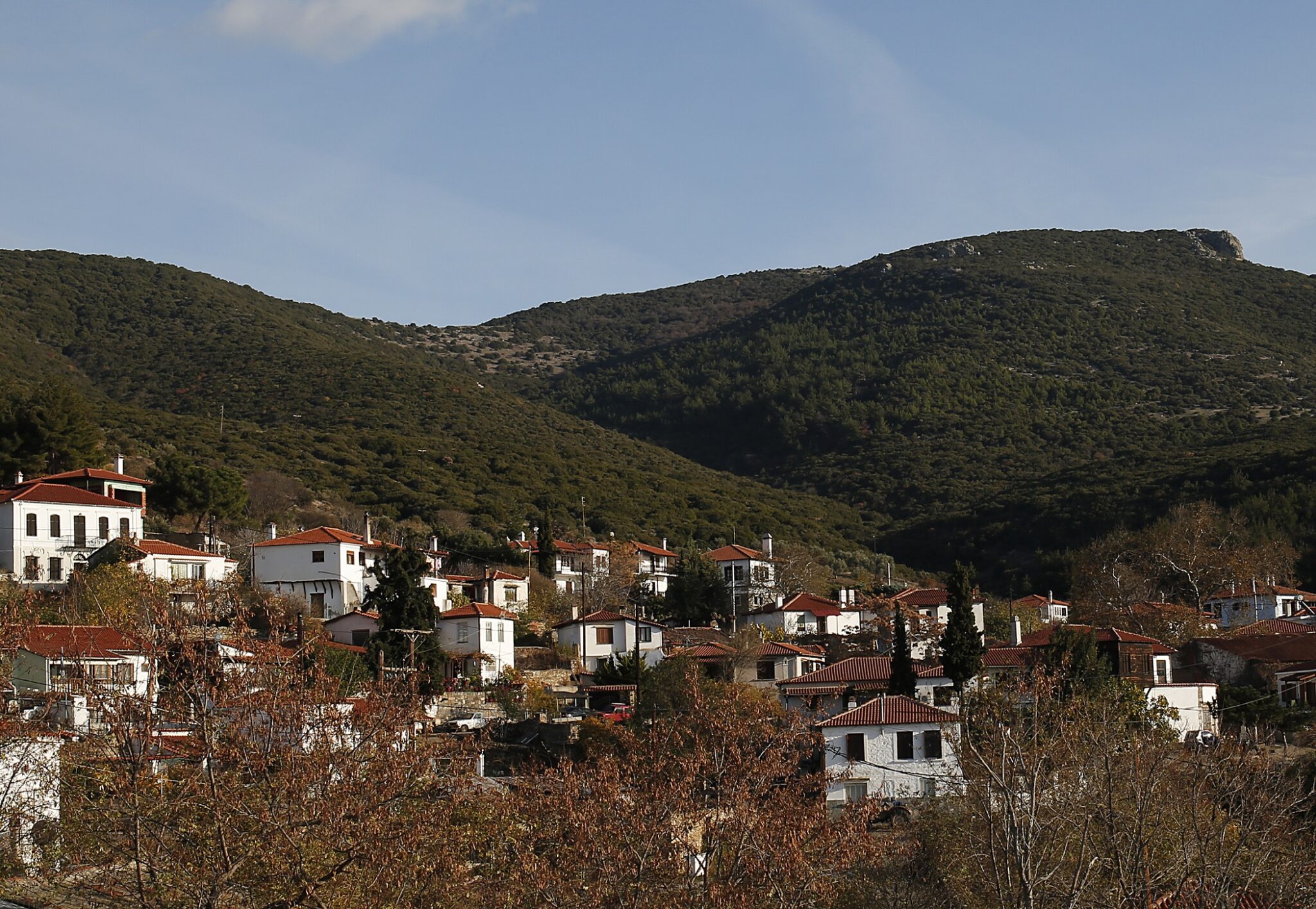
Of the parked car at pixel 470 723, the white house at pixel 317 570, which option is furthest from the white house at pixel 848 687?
the white house at pixel 317 570

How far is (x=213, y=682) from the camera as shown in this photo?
20047mm

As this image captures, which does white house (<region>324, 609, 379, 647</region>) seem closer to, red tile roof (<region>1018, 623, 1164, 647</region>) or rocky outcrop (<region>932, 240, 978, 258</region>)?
red tile roof (<region>1018, 623, 1164, 647</region>)

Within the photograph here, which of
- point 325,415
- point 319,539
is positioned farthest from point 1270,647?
point 325,415

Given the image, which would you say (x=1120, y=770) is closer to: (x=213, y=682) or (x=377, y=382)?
(x=213, y=682)

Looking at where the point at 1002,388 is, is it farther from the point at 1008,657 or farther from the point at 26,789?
the point at 26,789

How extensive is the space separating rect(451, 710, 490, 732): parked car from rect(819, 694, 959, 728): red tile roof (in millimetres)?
9601

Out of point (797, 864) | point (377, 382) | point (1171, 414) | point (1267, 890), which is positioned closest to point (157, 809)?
point (797, 864)

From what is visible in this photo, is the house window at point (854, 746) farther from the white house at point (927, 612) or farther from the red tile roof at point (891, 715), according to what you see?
the white house at point (927, 612)

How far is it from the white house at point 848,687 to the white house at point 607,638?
8.72 m

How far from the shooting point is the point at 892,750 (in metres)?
43.4

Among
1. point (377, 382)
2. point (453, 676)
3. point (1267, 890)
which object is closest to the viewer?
point (1267, 890)

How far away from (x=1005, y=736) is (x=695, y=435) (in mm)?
130488

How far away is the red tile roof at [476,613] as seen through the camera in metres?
55.8

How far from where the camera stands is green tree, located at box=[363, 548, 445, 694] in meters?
46.8
